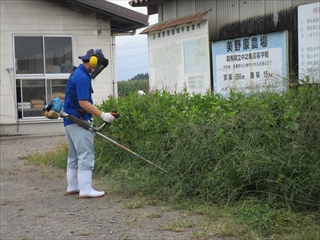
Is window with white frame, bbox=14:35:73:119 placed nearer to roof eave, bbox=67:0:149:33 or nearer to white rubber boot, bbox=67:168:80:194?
roof eave, bbox=67:0:149:33

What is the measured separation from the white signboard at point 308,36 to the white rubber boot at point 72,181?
374 centimetres

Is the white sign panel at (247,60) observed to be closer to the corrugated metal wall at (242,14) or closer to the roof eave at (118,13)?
the corrugated metal wall at (242,14)

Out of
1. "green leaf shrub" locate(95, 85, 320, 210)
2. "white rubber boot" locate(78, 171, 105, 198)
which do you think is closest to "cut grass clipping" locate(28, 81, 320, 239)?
"green leaf shrub" locate(95, 85, 320, 210)

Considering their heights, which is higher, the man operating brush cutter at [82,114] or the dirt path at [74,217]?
the man operating brush cutter at [82,114]

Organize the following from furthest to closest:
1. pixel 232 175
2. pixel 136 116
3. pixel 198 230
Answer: pixel 136 116, pixel 232 175, pixel 198 230

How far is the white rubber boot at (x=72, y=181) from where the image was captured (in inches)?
298

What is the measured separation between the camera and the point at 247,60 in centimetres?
938

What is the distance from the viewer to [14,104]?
1648 cm

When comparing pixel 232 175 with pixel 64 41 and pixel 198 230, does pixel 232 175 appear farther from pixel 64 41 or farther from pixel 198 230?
pixel 64 41

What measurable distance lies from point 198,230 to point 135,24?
514 inches

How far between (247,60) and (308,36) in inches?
56.2

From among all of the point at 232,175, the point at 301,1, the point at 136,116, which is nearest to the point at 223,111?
the point at 232,175

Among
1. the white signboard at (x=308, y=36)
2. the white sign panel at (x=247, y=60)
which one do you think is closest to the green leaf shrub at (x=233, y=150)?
the white sign panel at (x=247, y=60)

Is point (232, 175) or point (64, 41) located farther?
point (64, 41)
